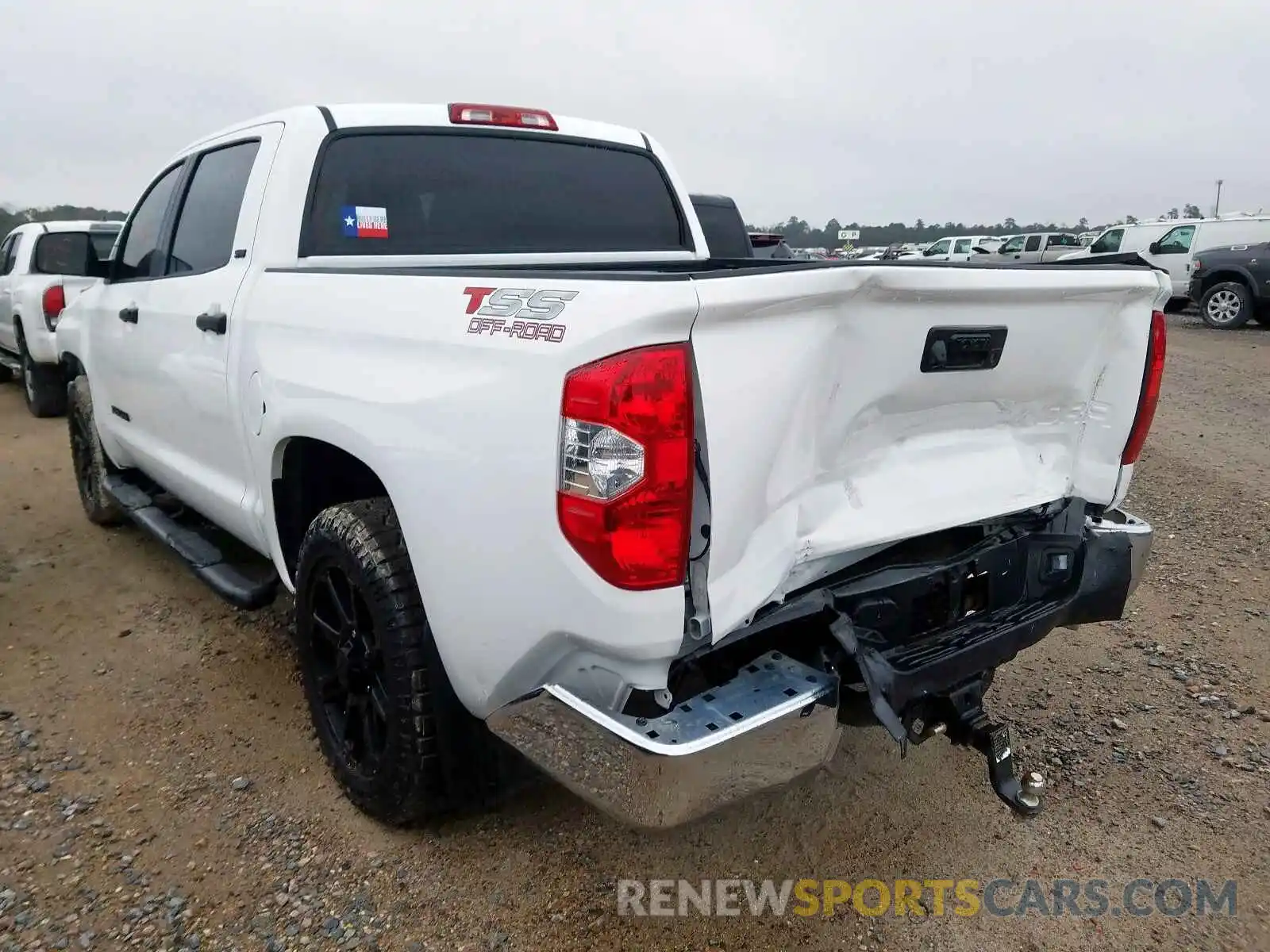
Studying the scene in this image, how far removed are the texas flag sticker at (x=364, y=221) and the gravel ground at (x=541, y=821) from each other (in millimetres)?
1691

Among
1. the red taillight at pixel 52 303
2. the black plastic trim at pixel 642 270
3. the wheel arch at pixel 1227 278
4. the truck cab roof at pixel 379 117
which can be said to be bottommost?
the wheel arch at pixel 1227 278

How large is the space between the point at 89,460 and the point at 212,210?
2.39m

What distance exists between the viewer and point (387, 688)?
230 centimetres

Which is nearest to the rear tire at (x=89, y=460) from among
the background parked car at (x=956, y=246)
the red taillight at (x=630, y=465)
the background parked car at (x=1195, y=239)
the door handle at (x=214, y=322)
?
the door handle at (x=214, y=322)

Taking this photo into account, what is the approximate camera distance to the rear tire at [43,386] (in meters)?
8.49

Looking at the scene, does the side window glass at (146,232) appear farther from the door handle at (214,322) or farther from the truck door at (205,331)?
the door handle at (214,322)

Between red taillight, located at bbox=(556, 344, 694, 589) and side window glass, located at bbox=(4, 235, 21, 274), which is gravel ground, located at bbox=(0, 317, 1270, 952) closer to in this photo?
red taillight, located at bbox=(556, 344, 694, 589)

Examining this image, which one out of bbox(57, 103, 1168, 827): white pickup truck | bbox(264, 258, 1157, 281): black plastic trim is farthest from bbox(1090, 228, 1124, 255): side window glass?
bbox(264, 258, 1157, 281): black plastic trim

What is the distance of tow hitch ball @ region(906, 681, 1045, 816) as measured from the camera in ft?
7.30

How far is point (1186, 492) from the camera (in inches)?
226

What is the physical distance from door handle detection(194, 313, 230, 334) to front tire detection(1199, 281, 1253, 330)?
51.8 feet

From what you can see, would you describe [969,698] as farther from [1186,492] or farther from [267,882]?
[1186,492]

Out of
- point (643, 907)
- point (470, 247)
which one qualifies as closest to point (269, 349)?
point (470, 247)

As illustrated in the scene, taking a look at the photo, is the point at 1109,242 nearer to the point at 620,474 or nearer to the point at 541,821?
the point at 541,821
